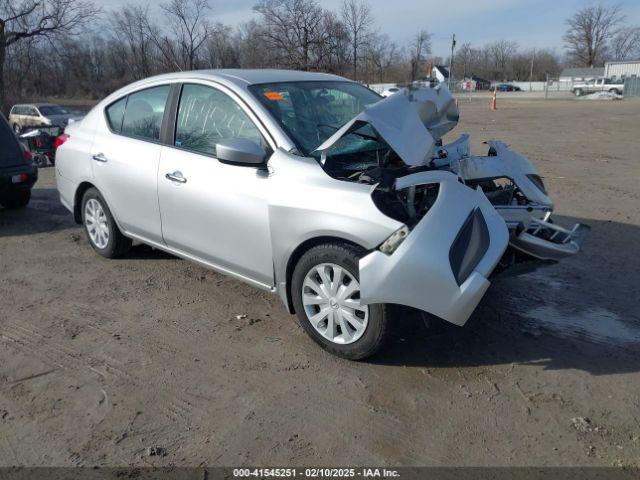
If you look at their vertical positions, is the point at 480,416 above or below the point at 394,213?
below

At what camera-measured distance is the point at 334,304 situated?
345 cm

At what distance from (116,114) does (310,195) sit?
8.73 feet

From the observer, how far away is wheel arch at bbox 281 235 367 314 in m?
3.39

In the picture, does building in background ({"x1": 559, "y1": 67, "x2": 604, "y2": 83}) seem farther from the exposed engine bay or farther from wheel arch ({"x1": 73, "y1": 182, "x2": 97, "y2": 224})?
wheel arch ({"x1": 73, "y1": 182, "x2": 97, "y2": 224})

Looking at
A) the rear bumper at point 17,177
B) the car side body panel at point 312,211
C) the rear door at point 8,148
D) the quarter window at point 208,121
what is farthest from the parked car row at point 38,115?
the car side body panel at point 312,211

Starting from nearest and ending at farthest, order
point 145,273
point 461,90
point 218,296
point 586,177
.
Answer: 1. point 218,296
2. point 145,273
3. point 586,177
4. point 461,90

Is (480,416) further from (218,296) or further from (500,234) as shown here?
(218,296)

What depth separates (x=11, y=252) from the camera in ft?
19.6

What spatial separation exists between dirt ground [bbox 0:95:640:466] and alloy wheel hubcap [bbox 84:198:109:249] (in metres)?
0.31

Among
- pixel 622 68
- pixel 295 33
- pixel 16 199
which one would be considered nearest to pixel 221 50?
pixel 295 33

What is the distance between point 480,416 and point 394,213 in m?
1.26

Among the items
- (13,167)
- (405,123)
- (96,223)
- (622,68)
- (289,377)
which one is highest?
(622,68)

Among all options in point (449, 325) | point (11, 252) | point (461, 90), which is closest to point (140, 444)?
point (449, 325)

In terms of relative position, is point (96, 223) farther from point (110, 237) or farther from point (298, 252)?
point (298, 252)
